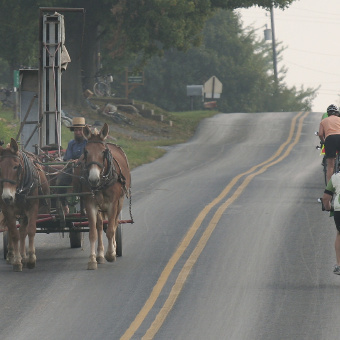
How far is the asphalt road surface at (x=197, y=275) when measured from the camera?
1253 centimetres

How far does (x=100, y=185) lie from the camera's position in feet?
51.9

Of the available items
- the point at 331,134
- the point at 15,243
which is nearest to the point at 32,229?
the point at 15,243

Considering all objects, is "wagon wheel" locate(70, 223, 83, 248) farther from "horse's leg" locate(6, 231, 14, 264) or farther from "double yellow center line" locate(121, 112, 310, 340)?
"double yellow center line" locate(121, 112, 310, 340)

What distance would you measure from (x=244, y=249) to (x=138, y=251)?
1846 mm

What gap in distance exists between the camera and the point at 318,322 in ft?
41.4

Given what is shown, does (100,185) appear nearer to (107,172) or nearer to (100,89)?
(107,172)

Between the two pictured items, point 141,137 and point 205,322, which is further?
point 141,137

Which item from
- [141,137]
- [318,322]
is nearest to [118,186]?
[318,322]

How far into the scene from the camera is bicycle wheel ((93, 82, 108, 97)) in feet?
186

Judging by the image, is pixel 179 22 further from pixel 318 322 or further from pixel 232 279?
pixel 318 322

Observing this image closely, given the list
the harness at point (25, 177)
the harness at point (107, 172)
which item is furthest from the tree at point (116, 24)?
the harness at point (25, 177)

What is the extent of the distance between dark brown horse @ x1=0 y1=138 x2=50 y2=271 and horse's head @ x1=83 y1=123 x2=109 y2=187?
943 mm

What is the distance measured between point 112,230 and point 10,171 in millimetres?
1970

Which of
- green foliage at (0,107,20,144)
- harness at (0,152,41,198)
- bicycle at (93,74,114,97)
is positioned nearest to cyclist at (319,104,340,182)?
harness at (0,152,41,198)
